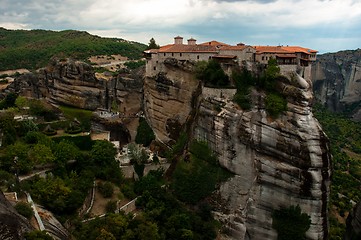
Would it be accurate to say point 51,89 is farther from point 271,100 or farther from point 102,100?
point 271,100

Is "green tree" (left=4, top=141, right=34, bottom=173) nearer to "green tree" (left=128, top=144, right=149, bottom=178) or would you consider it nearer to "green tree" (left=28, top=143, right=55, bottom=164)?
"green tree" (left=28, top=143, right=55, bottom=164)

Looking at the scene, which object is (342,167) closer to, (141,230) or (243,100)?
(243,100)

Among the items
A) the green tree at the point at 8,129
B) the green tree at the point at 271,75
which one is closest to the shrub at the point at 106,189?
the green tree at the point at 8,129

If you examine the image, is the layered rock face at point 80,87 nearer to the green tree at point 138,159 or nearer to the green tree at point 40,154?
the green tree at point 138,159

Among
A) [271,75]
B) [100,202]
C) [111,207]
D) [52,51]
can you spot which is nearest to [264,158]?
[271,75]

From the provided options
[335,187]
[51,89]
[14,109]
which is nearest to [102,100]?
[51,89]

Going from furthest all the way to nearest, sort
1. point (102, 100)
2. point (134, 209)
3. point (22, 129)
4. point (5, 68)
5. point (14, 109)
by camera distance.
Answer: point (5, 68), point (102, 100), point (14, 109), point (22, 129), point (134, 209)

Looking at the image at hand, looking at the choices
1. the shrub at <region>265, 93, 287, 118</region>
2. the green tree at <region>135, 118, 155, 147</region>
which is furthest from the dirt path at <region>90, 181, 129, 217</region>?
the shrub at <region>265, 93, 287, 118</region>
